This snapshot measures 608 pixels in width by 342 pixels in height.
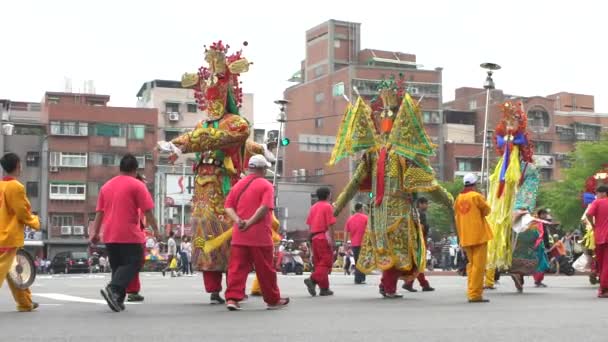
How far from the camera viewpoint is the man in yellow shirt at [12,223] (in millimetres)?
11398

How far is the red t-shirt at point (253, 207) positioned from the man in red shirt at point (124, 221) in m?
0.87

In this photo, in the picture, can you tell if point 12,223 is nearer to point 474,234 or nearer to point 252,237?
point 252,237

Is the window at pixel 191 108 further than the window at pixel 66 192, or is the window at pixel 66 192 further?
the window at pixel 191 108

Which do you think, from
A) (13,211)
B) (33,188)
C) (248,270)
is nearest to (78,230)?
(33,188)

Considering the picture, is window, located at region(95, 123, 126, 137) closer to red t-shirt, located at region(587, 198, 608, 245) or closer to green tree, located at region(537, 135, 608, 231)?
green tree, located at region(537, 135, 608, 231)

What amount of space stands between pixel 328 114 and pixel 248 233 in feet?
261

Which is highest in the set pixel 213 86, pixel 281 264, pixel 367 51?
pixel 367 51

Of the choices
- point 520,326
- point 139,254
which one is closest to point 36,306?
point 139,254

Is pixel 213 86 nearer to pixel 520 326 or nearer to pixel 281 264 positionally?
pixel 520 326

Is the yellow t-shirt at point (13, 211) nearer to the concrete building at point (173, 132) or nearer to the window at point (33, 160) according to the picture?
the concrete building at point (173, 132)

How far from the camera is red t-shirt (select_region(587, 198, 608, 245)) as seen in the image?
49.5 ft

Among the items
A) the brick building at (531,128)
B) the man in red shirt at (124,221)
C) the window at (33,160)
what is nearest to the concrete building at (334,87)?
the brick building at (531,128)

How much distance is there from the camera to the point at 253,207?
11.5m

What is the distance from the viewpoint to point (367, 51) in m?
92.3
